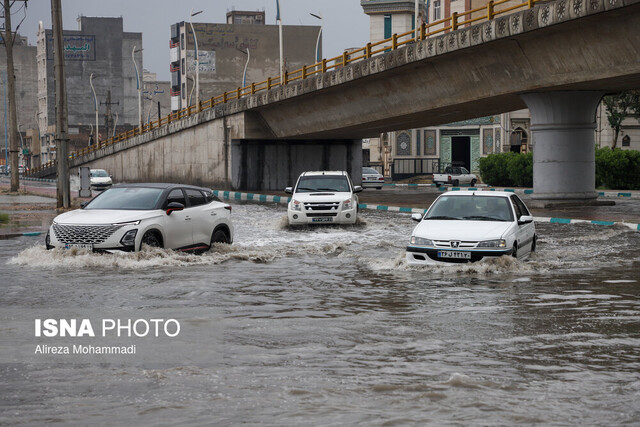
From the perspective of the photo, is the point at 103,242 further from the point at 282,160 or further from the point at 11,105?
the point at 282,160

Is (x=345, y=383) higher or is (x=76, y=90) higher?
(x=76, y=90)

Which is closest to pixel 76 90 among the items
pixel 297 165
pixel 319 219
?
pixel 297 165

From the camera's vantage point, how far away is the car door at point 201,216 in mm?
17156

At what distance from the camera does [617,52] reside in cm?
2589

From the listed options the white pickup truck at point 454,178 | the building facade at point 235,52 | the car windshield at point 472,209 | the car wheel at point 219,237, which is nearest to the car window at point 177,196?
the car wheel at point 219,237

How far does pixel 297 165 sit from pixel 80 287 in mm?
41206

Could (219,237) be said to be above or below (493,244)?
below

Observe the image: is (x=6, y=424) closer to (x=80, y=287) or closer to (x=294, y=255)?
(x=80, y=287)

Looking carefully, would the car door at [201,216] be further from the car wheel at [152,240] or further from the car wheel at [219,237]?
the car wheel at [152,240]

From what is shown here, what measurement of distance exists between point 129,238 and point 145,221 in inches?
18.2

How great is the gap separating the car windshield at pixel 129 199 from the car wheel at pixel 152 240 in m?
0.59

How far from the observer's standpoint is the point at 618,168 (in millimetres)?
48406

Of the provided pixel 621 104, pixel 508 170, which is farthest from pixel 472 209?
pixel 621 104

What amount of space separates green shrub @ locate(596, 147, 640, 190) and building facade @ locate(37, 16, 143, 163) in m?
95.4
